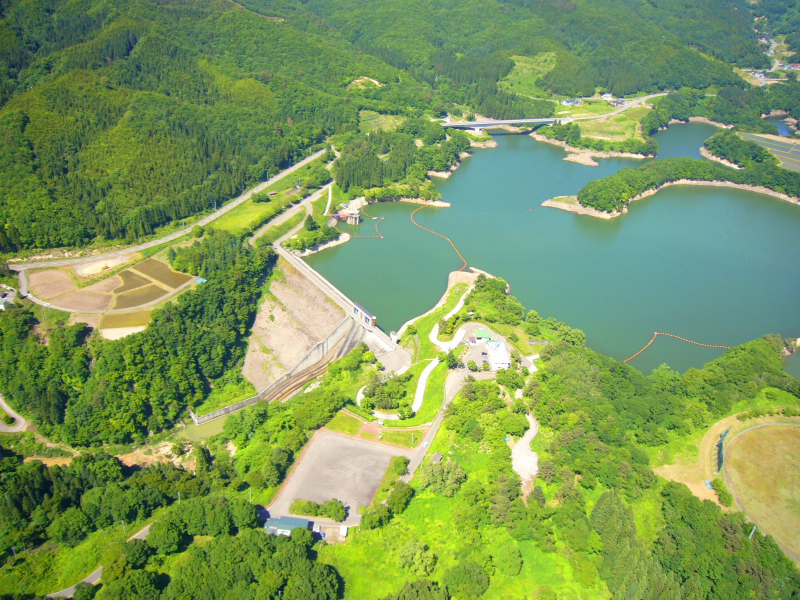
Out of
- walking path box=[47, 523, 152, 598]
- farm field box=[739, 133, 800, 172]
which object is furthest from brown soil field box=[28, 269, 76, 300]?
farm field box=[739, 133, 800, 172]

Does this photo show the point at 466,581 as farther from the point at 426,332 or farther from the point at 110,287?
the point at 110,287

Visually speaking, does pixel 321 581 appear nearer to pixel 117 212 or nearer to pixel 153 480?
pixel 153 480

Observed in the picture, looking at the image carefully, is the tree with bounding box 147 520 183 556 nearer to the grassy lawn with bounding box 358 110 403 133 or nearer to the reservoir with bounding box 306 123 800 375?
the reservoir with bounding box 306 123 800 375

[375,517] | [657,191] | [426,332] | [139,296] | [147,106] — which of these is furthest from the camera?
[657,191]

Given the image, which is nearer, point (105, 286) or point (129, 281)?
point (105, 286)

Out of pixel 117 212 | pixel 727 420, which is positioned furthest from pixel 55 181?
pixel 727 420

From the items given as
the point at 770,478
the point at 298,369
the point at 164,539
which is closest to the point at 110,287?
Answer: the point at 298,369

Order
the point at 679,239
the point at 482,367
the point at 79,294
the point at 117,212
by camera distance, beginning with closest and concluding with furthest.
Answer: the point at 482,367 → the point at 79,294 → the point at 117,212 → the point at 679,239
